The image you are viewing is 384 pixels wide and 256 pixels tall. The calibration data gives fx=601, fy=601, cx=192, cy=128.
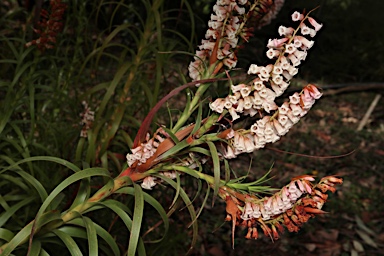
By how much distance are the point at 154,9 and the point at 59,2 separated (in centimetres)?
25

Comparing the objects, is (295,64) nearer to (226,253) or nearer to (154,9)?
(154,9)

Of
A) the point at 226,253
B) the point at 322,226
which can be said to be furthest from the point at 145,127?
the point at 322,226

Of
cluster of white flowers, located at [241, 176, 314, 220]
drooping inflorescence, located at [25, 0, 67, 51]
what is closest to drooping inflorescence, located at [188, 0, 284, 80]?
cluster of white flowers, located at [241, 176, 314, 220]

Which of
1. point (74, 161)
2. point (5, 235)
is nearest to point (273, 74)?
point (5, 235)

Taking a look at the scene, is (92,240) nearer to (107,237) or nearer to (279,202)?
(107,237)

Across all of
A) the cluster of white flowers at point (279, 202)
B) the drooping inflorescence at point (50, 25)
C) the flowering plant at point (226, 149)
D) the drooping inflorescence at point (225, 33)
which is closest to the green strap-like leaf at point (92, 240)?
the flowering plant at point (226, 149)

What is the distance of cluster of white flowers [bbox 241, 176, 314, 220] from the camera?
33.9 inches

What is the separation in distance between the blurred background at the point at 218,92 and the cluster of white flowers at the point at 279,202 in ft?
0.17

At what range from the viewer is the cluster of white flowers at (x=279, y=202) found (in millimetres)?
862

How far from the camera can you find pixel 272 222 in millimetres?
924

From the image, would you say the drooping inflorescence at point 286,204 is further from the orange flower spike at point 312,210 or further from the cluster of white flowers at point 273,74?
the cluster of white flowers at point 273,74

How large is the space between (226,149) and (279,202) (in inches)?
4.8

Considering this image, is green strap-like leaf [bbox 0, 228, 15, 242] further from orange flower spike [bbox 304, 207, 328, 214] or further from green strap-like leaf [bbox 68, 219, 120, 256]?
orange flower spike [bbox 304, 207, 328, 214]

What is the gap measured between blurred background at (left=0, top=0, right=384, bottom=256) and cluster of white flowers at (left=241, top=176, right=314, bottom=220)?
5 cm
